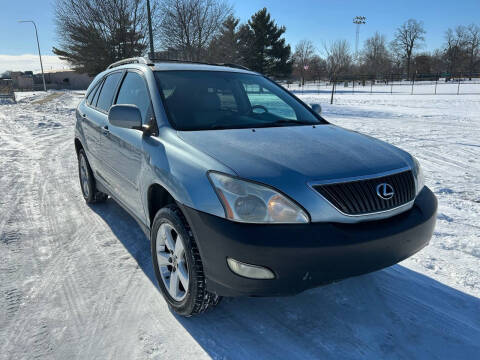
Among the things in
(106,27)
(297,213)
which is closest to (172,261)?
(297,213)

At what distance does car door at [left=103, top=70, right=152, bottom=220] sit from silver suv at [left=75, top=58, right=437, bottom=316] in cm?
2

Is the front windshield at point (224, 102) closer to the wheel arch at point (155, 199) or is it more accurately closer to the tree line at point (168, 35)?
the wheel arch at point (155, 199)

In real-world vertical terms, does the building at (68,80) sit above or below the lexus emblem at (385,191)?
above

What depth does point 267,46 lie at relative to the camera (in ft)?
156

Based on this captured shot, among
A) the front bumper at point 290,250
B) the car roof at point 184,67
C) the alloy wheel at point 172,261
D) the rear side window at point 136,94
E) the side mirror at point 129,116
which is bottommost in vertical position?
the alloy wheel at point 172,261

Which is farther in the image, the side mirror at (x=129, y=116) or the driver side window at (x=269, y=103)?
the driver side window at (x=269, y=103)

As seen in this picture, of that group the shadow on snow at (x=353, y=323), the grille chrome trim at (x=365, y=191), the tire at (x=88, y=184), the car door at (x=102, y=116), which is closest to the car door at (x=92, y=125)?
the car door at (x=102, y=116)

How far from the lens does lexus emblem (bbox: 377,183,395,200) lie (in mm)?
2135

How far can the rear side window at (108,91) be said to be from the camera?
151 inches

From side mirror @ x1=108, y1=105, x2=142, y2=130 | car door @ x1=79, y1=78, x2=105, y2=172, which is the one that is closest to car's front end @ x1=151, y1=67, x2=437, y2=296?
side mirror @ x1=108, y1=105, x2=142, y2=130

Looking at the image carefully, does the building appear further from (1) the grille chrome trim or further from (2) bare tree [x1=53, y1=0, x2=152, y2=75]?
(1) the grille chrome trim

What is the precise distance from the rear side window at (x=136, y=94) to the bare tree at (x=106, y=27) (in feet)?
74.8

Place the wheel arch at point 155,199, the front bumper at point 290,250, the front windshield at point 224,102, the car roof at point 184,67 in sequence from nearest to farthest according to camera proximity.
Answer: the front bumper at point 290,250 < the wheel arch at point 155,199 < the front windshield at point 224,102 < the car roof at point 184,67

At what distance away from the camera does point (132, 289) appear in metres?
2.84
